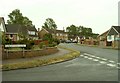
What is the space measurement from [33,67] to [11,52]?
18.9 feet

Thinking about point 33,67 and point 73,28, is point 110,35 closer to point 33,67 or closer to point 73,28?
point 33,67

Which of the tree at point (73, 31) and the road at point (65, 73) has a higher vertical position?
the tree at point (73, 31)

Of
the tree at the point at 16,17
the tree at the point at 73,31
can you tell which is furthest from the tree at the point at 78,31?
the tree at the point at 16,17

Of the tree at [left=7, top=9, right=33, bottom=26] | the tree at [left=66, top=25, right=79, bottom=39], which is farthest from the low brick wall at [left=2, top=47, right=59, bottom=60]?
the tree at [left=66, top=25, right=79, bottom=39]

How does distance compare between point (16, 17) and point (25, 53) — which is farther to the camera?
point (16, 17)

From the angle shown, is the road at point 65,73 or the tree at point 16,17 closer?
the road at point 65,73

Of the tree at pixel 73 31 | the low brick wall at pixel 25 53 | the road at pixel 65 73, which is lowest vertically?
the road at pixel 65 73

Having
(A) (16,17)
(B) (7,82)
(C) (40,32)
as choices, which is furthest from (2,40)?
(C) (40,32)

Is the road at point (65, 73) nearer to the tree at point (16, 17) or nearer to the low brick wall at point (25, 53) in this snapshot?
the low brick wall at point (25, 53)

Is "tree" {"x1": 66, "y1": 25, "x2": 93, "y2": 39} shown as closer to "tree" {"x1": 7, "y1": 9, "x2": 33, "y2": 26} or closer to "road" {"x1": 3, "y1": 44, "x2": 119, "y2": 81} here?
"tree" {"x1": 7, "y1": 9, "x2": 33, "y2": 26}

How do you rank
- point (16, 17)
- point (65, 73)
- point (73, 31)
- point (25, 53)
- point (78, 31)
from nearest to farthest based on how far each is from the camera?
point (65, 73) < point (25, 53) < point (16, 17) < point (73, 31) < point (78, 31)

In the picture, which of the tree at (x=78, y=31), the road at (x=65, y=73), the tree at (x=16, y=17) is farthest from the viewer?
the tree at (x=78, y=31)

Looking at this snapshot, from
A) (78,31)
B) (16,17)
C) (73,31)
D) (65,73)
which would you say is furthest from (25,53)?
(78,31)

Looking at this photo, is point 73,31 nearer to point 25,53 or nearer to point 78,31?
point 78,31
